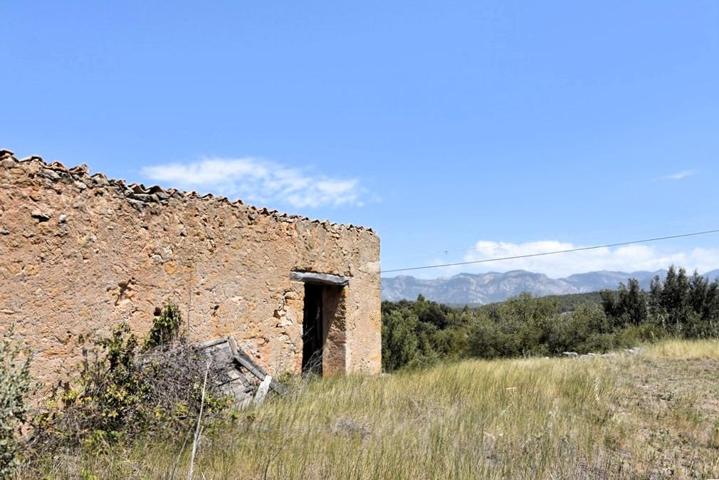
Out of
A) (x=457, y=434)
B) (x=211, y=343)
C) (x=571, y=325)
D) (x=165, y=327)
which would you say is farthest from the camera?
(x=571, y=325)

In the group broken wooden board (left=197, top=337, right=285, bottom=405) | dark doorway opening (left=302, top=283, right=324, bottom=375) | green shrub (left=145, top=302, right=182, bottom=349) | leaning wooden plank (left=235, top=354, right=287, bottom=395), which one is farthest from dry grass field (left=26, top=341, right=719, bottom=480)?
green shrub (left=145, top=302, right=182, bottom=349)

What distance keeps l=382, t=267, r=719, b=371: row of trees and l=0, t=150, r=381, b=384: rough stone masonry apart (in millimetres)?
6774

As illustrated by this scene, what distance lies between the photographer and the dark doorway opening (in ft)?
28.6

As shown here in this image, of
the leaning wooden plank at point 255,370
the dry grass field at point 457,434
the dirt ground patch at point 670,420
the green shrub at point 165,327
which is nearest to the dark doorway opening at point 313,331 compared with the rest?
the dry grass field at point 457,434

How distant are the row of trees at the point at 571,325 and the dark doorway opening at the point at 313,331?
242 inches

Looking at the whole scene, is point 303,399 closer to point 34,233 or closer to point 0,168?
point 34,233

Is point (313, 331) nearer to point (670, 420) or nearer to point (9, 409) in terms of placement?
point (670, 420)

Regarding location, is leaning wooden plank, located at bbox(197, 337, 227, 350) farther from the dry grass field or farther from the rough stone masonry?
the dry grass field

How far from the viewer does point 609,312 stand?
22141mm

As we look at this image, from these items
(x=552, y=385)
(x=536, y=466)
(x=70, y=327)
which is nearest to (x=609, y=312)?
(x=552, y=385)

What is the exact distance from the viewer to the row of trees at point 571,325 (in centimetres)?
1606

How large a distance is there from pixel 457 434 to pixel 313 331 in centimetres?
428

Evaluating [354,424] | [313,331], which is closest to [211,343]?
[354,424]

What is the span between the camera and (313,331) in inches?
355
